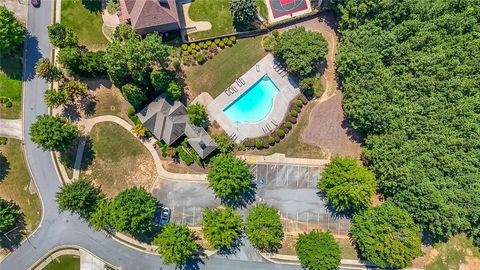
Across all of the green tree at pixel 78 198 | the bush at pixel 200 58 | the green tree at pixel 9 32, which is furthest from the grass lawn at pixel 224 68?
the green tree at pixel 9 32

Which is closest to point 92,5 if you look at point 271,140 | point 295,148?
point 271,140

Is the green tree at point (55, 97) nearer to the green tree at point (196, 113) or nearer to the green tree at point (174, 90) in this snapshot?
the green tree at point (174, 90)

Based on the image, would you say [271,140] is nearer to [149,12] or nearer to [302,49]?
[302,49]

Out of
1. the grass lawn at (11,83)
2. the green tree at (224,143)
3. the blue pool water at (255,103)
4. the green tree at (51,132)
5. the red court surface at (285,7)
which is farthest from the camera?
the red court surface at (285,7)

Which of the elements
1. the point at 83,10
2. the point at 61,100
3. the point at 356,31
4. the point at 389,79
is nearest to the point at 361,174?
the point at 389,79

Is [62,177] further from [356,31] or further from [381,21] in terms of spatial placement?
[381,21]

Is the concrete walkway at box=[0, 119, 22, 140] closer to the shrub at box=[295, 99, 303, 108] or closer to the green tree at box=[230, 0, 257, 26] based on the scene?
the green tree at box=[230, 0, 257, 26]
